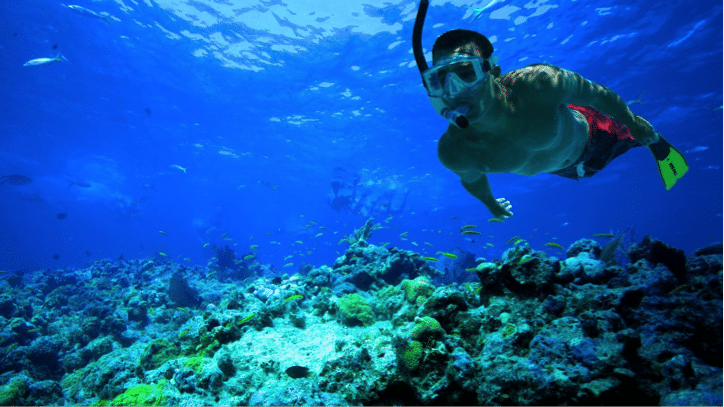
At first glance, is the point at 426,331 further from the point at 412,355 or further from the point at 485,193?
the point at 485,193

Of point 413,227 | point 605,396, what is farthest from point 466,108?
point 413,227

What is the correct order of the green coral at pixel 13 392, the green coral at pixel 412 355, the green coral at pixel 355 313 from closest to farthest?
the green coral at pixel 412 355
the green coral at pixel 13 392
the green coral at pixel 355 313

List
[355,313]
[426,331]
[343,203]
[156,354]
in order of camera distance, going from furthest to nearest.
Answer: [343,203]
[156,354]
[355,313]
[426,331]

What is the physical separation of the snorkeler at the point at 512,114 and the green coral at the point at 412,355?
203 cm

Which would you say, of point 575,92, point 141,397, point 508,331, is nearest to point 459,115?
point 575,92

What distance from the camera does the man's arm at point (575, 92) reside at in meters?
2.63

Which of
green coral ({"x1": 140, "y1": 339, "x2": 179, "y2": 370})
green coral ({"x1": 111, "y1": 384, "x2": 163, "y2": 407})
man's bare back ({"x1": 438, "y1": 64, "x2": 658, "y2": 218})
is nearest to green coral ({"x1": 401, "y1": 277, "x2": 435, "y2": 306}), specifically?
man's bare back ({"x1": 438, "y1": 64, "x2": 658, "y2": 218})

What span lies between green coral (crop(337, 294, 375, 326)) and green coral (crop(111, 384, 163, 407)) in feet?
10.6

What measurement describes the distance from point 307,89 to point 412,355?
21608 mm

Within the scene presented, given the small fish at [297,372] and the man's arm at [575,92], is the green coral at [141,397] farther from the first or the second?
the man's arm at [575,92]

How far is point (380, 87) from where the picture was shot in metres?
20.0

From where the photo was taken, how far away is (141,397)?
383 centimetres

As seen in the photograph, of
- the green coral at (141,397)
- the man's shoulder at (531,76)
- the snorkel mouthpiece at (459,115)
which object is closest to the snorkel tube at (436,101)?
the snorkel mouthpiece at (459,115)

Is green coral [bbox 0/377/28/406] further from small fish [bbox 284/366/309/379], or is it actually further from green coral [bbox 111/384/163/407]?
small fish [bbox 284/366/309/379]
